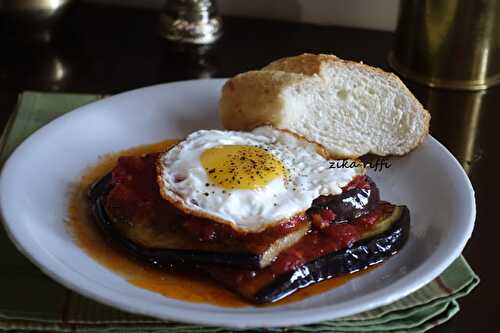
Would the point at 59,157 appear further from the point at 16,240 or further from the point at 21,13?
the point at 21,13

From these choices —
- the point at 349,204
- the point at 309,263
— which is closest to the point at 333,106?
the point at 349,204

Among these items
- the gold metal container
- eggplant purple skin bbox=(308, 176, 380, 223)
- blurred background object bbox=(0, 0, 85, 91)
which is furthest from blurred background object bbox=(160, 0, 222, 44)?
eggplant purple skin bbox=(308, 176, 380, 223)

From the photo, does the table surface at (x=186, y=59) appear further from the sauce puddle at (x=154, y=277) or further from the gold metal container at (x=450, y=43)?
the sauce puddle at (x=154, y=277)

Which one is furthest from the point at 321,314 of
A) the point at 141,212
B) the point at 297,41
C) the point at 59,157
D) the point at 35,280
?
the point at 297,41

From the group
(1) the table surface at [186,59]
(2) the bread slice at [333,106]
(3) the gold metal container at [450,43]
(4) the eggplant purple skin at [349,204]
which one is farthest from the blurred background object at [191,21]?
(4) the eggplant purple skin at [349,204]

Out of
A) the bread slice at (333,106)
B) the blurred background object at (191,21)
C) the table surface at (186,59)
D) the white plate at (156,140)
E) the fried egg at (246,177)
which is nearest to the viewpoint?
the white plate at (156,140)

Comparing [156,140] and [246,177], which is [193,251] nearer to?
[246,177]

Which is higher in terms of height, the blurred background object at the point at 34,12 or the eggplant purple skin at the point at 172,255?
the blurred background object at the point at 34,12

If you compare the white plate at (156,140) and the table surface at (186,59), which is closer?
the white plate at (156,140)
